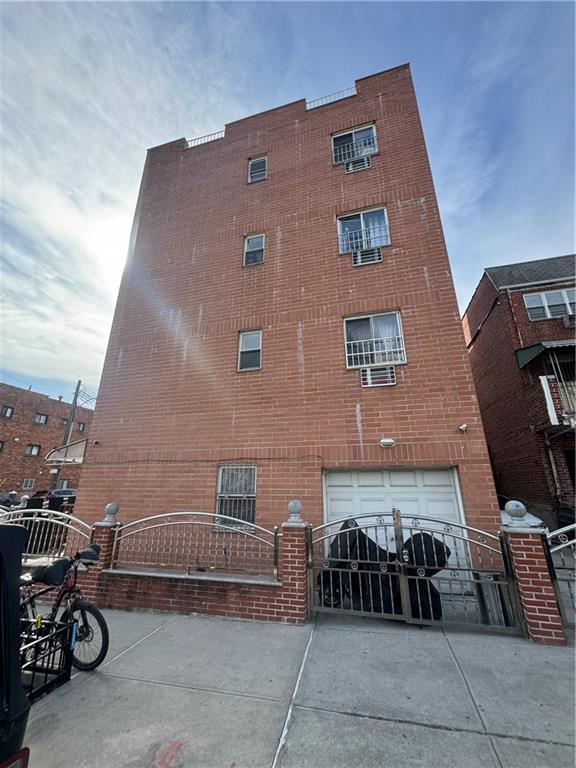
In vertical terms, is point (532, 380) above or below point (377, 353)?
above

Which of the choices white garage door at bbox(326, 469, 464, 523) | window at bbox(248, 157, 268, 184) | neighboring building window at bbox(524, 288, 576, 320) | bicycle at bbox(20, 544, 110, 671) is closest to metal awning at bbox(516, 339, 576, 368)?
neighboring building window at bbox(524, 288, 576, 320)

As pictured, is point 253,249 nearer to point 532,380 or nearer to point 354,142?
point 354,142

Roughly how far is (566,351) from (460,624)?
11.9 m

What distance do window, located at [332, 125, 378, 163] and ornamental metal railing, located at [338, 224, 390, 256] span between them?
2582mm

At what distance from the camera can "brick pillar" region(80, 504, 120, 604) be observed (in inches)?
219

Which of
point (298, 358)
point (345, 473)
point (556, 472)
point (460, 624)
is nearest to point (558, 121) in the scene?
point (298, 358)

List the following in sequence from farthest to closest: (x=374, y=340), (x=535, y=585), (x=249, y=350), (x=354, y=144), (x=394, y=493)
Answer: (x=354, y=144) → (x=249, y=350) → (x=374, y=340) → (x=394, y=493) → (x=535, y=585)

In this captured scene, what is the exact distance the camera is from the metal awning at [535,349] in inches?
448

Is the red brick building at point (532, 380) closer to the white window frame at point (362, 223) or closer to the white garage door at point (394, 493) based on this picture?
the white garage door at point (394, 493)

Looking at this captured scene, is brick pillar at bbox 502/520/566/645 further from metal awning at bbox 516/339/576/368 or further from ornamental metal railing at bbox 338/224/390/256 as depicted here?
metal awning at bbox 516/339/576/368

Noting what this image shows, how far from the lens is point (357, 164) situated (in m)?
9.24

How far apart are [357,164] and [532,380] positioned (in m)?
10.2

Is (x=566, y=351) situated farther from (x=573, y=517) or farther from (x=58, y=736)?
(x=58, y=736)

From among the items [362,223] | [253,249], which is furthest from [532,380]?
[253,249]
